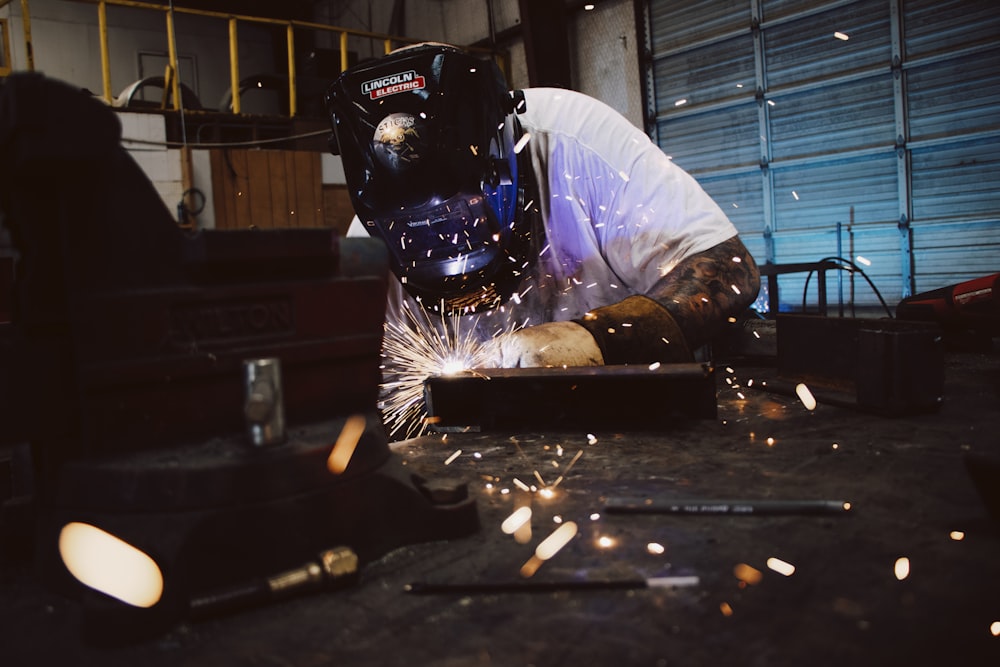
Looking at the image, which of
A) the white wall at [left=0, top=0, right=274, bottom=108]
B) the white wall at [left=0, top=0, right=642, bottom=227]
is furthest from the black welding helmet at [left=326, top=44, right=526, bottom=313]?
the white wall at [left=0, top=0, right=274, bottom=108]

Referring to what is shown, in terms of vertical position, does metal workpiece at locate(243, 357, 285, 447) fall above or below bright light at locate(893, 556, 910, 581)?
above

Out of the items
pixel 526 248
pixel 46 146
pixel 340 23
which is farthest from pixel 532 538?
pixel 340 23

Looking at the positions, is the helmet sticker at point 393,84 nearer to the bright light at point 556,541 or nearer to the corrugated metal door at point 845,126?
the bright light at point 556,541

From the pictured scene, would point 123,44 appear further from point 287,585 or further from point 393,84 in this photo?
point 287,585

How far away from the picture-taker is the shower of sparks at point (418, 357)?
7.73ft

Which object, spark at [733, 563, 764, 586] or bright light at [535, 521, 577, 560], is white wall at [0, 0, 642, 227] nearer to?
bright light at [535, 521, 577, 560]

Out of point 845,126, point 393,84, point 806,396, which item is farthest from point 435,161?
point 845,126

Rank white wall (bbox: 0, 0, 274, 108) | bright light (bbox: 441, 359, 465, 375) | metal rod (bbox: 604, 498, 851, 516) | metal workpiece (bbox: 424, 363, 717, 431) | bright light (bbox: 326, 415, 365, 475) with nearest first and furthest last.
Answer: bright light (bbox: 326, 415, 365, 475) < metal rod (bbox: 604, 498, 851, 516) < metal workpiece (bbox: 424, 363, 717, 431) < bright light (bbox: 441, 359, 465, 375) < white wall (bbox: 0, 0, 274, 108)

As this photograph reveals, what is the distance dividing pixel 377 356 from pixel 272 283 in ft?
→ 0.75

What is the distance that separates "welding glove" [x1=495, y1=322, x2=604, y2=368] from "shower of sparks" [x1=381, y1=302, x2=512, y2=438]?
13 centimetres

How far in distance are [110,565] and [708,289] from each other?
2028mm

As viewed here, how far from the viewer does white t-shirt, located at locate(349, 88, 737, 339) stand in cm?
277

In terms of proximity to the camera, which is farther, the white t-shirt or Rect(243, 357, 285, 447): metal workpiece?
the white t-shirt

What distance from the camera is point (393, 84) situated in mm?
2406
